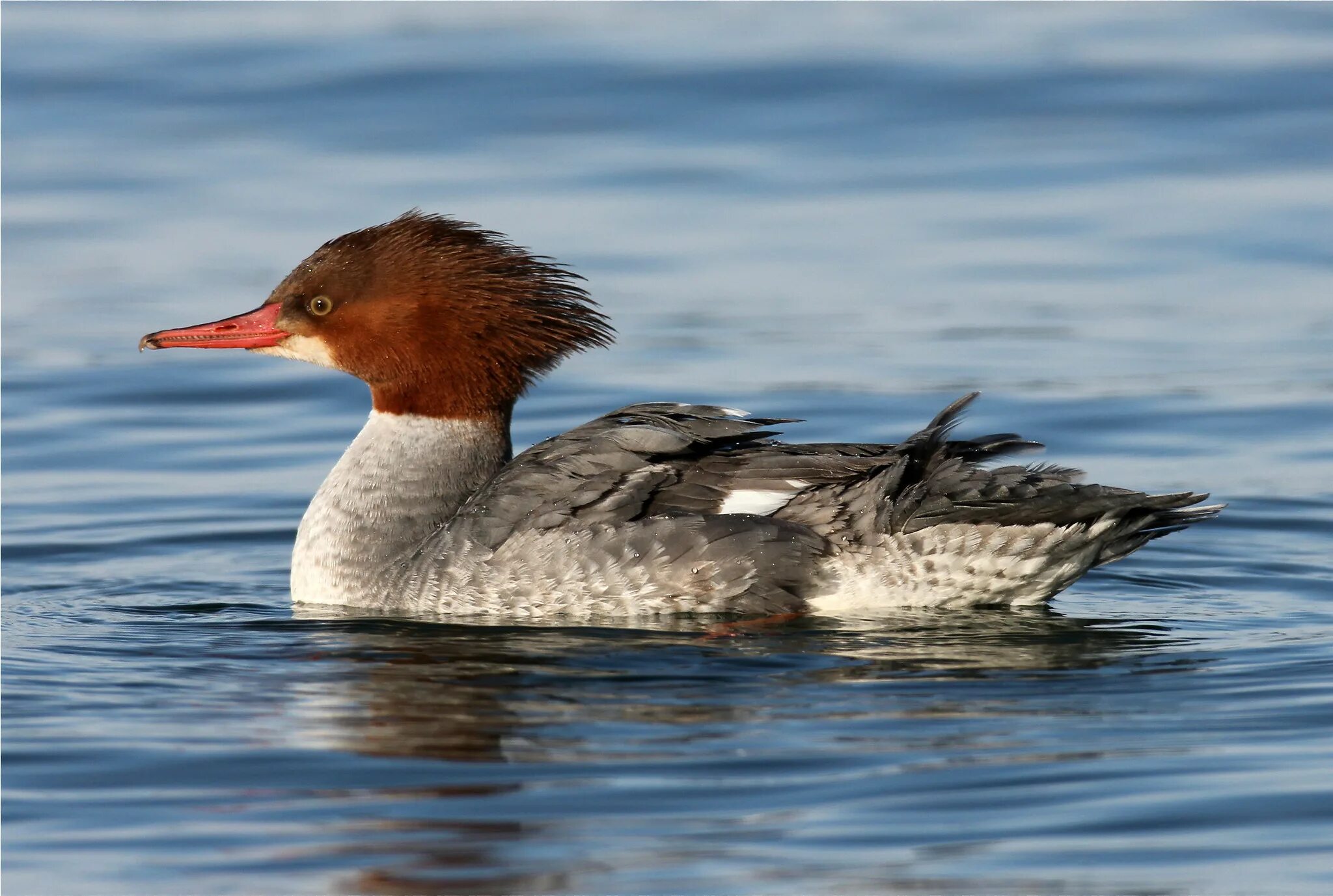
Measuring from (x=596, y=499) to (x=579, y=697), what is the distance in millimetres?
1116

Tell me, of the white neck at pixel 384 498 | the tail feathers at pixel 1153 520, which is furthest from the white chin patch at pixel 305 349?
the tail feathers at pixel 1153 520

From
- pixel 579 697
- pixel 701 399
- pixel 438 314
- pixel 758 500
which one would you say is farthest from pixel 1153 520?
pixel 701 399

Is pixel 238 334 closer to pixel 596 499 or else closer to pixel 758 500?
pixel 596 499

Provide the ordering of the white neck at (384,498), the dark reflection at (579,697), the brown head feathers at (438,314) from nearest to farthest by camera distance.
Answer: the dark reflection at (579,697), the white neck at (384,498), the brown head feathers at (438,314)

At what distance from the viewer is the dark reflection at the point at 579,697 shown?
4.45m

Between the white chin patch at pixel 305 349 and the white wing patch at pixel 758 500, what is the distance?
1647 millimetres

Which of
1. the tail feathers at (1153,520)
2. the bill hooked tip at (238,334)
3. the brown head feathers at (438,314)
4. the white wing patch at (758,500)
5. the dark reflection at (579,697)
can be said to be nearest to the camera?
the dark reflection at (579,697)

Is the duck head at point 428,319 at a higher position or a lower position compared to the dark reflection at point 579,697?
higher

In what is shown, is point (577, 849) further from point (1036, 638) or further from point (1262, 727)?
point (1036, 638)

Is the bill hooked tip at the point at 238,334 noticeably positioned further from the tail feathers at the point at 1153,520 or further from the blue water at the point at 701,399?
the tail feathers at the point at 1153,520

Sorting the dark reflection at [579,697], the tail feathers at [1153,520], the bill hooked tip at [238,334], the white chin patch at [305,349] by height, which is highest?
the bill hooked tip at [238,334]

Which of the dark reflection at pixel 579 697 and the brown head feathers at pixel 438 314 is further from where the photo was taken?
the brown head feathers at pixel 438 314

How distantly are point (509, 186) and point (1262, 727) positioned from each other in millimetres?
9286

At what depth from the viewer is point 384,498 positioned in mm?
7027
